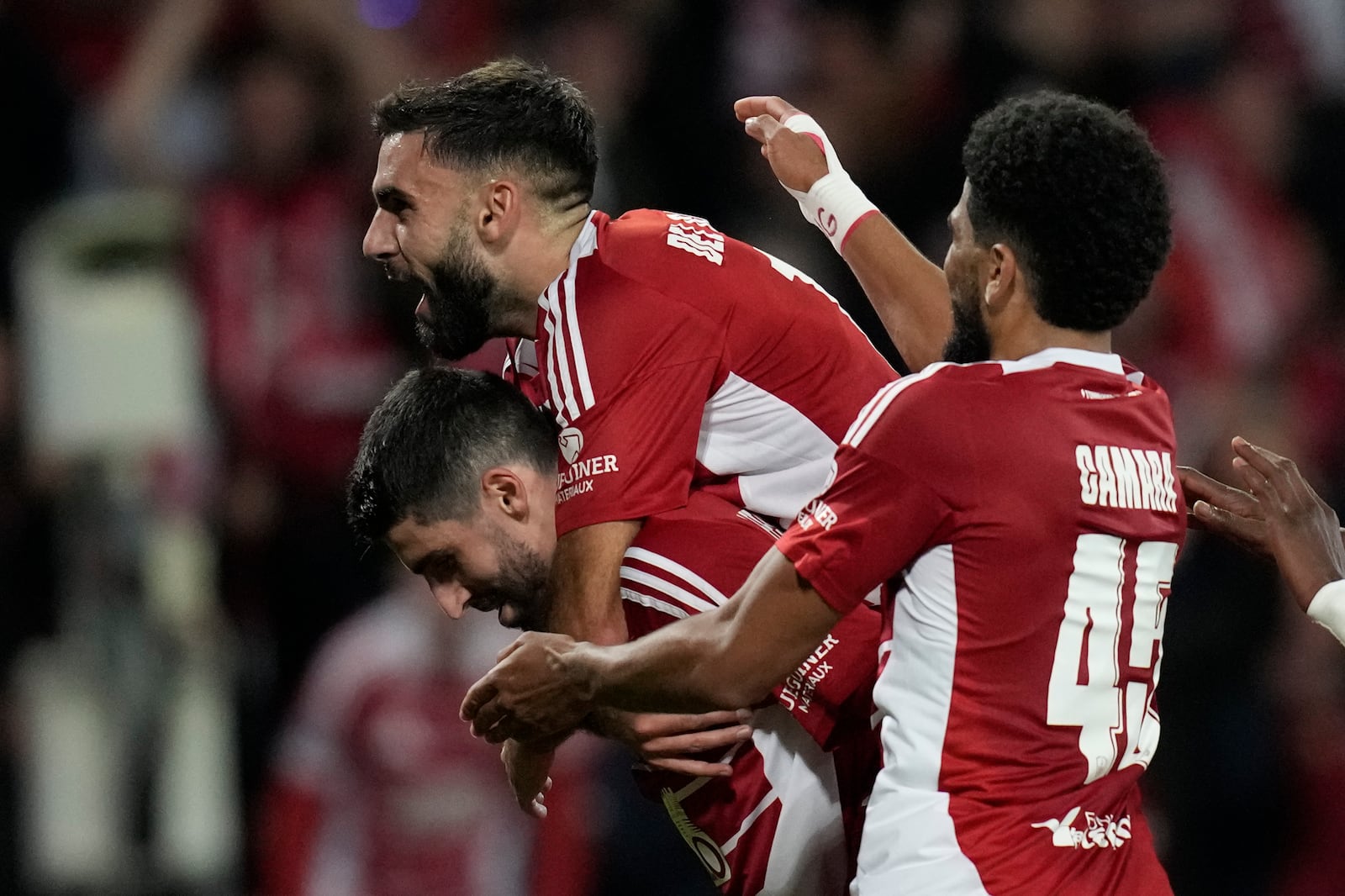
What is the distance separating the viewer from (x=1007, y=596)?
2682mm

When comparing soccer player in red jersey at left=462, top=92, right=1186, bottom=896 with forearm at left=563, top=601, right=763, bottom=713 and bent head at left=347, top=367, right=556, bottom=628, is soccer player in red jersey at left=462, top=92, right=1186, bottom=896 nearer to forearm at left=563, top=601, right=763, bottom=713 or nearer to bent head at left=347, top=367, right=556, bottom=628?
forearm at left=563, top=601, right=763, bottom=713

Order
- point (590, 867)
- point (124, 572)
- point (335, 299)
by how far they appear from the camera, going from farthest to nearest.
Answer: point (124, 572)
point (335, 299)
point (590, 867)

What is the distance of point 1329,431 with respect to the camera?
21.5ft

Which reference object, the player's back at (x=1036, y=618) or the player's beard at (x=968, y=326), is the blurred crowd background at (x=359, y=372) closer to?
the player's beard at (x=968, y=326)

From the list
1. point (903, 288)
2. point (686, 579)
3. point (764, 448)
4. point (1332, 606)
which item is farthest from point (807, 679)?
point (1332, 606)

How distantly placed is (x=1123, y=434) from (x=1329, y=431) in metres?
4.15

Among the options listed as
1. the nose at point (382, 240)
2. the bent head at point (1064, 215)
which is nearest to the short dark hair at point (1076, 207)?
the bent head at point (1064, 215)

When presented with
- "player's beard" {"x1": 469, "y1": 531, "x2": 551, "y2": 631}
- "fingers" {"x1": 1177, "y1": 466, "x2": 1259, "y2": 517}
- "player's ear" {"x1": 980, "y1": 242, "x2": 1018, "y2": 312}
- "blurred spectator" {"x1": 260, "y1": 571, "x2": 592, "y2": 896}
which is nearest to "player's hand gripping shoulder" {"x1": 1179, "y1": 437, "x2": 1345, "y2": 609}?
"fingers" {"x1": 1177, "y1": 466, "x2": 1259, "y2": 517}

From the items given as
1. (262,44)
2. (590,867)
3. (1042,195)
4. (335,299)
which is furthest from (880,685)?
(262,44)

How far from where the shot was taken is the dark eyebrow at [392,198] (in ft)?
11.0

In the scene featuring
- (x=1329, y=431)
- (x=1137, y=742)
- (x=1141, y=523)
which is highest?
(x=1141, y=523)

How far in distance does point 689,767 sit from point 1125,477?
0.89m

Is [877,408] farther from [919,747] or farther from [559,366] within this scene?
[559,366]

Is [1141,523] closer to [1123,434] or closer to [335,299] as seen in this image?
[1123,434]
